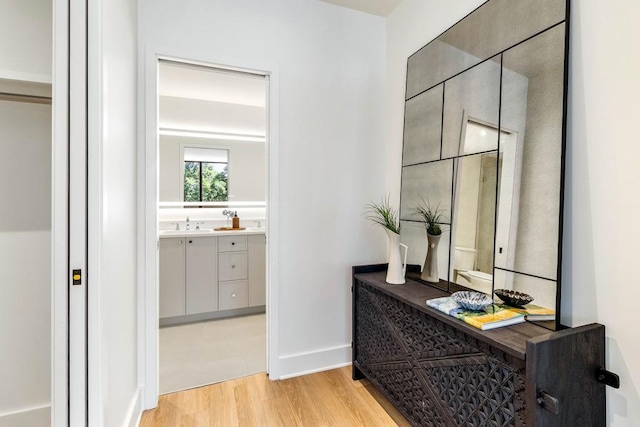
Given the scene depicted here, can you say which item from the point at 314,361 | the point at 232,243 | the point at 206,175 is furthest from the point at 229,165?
the point at 314,361

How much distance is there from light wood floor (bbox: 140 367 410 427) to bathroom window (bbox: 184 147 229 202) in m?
2.21

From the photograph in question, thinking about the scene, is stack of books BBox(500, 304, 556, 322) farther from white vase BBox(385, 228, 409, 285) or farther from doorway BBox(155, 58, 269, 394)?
doorway BBox(155, 58, 269, 394)

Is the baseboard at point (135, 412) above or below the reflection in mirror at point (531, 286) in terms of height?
below

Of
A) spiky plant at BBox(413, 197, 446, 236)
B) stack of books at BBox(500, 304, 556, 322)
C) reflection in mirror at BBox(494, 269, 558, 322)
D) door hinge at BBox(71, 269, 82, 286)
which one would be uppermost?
spiky plant at BBox(413, 197, 446, 236)

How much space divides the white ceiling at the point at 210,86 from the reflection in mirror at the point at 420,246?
1.84m

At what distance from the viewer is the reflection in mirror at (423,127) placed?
192 cm

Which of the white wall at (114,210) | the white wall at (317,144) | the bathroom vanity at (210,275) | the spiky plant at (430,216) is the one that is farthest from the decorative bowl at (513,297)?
the bathroom vanity at (210,275)

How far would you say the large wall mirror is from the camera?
1.27 meters

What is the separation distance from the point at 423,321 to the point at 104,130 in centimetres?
160

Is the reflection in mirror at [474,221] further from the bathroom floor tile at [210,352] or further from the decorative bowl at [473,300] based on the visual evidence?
the bathroom floor tile at [210,352]

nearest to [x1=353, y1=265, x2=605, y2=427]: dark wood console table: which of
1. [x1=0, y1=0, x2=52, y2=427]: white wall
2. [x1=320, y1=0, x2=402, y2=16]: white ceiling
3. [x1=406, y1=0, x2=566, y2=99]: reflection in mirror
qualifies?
[x1=406, y1=0, x2=566, y2=99]: reflection in mirror

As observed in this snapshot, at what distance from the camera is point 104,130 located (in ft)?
3.96

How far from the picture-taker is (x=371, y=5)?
232 cm

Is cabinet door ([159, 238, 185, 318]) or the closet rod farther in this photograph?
cabinet door ([159, 238, 185, 318])
